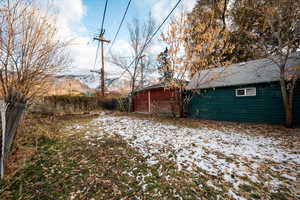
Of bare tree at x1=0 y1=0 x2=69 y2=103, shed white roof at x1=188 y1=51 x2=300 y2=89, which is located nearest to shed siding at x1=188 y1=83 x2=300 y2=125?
shed white roof at x1=188 y1=51 x2=300 y2=89

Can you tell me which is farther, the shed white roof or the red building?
the red building

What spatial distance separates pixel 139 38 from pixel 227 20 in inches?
358

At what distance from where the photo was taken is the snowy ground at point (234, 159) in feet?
7.18

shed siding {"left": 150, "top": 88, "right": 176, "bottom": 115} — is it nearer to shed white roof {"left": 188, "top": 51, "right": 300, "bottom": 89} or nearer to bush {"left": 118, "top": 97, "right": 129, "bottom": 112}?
shed white roof {"left": 188, "top": 51, "right": 300, "bottom": 89}

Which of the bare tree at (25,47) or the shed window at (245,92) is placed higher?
the bare tree at (25,47)

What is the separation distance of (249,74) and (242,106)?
2.08 m

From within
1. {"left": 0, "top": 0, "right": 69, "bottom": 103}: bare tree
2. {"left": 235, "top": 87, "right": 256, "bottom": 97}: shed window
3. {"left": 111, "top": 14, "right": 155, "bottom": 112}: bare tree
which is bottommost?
{"left": 235, "top": 87, "right": 256, "bottom": 97}: shed window

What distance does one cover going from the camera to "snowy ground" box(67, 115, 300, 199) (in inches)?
86.2

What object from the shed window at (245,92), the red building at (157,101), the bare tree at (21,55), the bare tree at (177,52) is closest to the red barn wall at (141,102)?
the red building at (157,101)

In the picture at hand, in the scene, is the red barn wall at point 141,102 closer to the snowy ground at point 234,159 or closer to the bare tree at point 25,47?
the snowy ground at point 234,159

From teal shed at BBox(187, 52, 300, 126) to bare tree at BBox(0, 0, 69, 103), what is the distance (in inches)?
287

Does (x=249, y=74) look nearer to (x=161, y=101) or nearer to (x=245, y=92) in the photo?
(x=245, y=92)

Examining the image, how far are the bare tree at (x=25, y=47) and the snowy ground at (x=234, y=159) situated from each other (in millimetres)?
2994

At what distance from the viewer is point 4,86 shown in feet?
8.25
